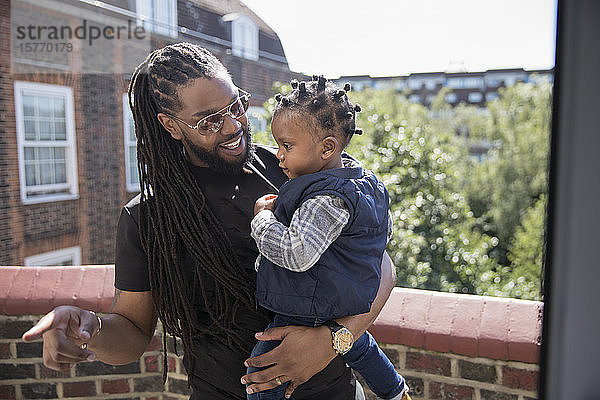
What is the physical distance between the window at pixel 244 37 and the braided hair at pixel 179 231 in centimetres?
347

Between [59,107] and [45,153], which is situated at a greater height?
[59,107]

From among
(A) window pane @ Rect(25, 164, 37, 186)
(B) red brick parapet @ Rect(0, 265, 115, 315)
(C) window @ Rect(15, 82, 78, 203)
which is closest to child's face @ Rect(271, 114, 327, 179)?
(B) red brick parapet @ Rect(0, 265, 115, 315)

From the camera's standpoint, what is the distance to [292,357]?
122cm

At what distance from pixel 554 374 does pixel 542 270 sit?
3.9 inches

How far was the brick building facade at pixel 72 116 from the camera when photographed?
19.9 feet

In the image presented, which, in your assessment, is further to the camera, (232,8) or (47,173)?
(47,173)

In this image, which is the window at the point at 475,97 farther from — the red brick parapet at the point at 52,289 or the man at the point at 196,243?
the man at the point at 196,243

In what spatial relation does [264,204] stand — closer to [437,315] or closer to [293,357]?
[293,357]

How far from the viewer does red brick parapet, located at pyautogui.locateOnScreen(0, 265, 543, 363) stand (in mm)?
1900

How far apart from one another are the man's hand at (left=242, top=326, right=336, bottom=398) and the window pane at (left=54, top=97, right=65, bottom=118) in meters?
6.92

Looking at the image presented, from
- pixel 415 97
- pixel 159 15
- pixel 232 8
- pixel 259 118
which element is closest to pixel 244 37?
pixel 232 8

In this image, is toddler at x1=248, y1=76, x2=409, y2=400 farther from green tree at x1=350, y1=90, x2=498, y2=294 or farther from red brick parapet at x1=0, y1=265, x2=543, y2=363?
green tree at x1=350, y1=90, x2=498, y2=294

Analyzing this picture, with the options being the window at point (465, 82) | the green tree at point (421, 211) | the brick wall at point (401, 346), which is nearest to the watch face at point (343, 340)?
the brick wall at point (401, 346)

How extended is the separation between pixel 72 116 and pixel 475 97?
13.5 meters
